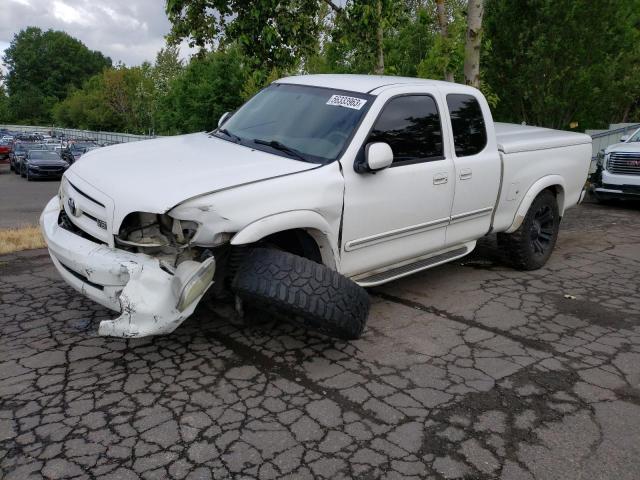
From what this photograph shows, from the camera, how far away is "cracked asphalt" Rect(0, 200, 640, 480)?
287 cm

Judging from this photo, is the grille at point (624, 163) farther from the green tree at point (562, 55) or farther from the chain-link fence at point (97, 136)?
the chain-link fence at point (97, 136)

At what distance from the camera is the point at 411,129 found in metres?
4.61

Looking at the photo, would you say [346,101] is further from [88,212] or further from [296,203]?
[88,212]

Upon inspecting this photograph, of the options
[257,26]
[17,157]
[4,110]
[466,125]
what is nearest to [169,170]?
[466,125]

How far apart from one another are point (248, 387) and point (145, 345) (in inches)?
39.8

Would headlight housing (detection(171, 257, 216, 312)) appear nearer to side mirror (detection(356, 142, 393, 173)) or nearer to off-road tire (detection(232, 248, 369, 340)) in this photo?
off-road tire (detection(232, 248, 369, 340))

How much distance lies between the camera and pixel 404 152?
14.8 ft

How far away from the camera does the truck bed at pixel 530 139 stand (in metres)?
5.52

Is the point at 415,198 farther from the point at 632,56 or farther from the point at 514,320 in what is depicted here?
the point at 632,56

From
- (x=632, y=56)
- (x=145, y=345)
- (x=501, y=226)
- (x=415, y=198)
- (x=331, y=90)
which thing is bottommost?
(x=145, y=345)

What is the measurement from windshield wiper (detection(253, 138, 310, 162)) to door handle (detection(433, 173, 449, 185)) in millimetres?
1188

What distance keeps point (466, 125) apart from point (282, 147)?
1.80m

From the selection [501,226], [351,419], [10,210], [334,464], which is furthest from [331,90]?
[10,210]

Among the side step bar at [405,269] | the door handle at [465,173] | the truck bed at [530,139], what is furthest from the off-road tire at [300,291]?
the truck bed at [530,139]
